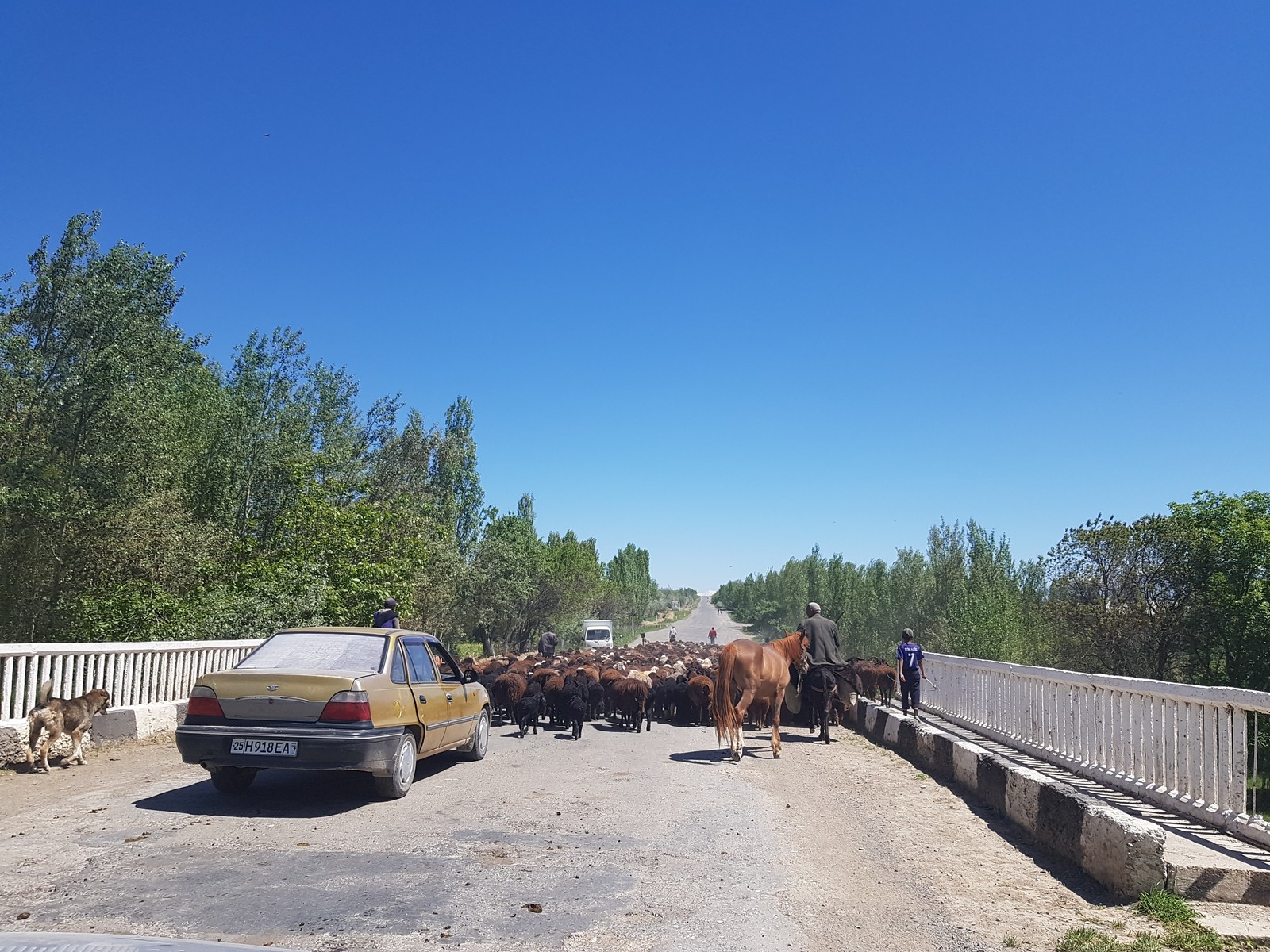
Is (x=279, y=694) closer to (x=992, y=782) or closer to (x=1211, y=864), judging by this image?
(x=992, y=782)

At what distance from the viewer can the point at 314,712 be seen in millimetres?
7328

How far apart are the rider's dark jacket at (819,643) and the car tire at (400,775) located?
7.34 meters

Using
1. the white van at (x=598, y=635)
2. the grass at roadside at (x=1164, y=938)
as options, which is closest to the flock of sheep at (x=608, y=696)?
the grass at roadside at (x=1164, y=938)

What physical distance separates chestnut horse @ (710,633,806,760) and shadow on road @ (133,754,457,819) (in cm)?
435

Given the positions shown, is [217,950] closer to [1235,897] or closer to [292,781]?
[1235,897]

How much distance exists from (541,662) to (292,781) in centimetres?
1165

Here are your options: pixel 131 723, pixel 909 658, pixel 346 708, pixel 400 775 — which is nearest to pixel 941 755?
pixel 909 658

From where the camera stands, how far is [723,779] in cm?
985

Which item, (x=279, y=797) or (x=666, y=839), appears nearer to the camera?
(x=666, y=839)

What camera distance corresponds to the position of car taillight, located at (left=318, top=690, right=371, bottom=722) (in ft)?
24.0

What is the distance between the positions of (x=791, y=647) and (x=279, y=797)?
772cm

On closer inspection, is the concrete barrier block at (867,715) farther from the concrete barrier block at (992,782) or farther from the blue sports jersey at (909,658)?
the concrete barrier block at (992,782)

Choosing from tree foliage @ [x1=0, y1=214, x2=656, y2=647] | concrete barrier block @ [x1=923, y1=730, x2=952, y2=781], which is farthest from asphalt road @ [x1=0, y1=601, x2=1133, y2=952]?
tree foliage @ [x1=0, y1=214, x2=656, y2=647]

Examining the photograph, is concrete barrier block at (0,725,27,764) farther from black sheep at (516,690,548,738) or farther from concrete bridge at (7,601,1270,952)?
black sheep at (516,690,548,738)
